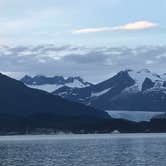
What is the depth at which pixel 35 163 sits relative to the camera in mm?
99812

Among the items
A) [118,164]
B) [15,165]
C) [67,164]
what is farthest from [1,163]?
[118,164]

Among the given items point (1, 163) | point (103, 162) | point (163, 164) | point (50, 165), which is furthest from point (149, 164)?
point (1, 163)

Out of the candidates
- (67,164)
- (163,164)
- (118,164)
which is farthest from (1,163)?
(163,164)

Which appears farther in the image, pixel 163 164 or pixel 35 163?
pixel 35 163

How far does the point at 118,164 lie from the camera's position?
313 ft

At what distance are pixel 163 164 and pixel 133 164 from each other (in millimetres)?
4369

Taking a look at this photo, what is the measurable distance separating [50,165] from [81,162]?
624 cm

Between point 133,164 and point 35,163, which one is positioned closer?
point 133,164

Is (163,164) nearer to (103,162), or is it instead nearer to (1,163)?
(103,162)

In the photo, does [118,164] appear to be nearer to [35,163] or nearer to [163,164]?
[163,164]

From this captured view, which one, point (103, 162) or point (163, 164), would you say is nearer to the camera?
point (163, 164)

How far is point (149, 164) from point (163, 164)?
2.04m

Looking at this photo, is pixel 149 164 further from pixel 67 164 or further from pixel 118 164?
pixel 67 164

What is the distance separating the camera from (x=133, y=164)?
93562 millimetres
